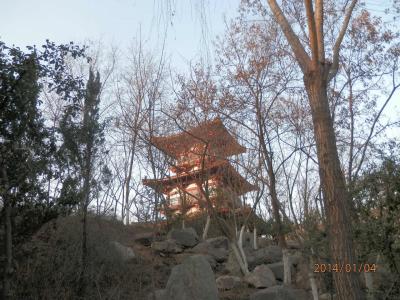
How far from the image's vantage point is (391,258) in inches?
256

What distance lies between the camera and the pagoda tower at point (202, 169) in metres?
11.3

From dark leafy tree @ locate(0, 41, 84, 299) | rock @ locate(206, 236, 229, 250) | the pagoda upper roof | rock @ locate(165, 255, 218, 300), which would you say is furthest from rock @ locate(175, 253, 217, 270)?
dark leafy tree @ locate(0, 41, 84, 299)

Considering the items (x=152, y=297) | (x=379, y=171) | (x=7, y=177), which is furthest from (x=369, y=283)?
(x=7, y=177)

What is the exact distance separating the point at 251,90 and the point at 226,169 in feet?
11.0

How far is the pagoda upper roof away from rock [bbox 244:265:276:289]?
3197mm

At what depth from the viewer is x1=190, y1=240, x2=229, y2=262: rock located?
1325cm

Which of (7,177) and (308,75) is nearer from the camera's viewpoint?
(308,75)

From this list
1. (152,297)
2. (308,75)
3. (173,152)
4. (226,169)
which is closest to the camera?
(308,75)

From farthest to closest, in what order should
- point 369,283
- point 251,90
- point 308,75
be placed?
point 251,90
point 369,283
point 308,75

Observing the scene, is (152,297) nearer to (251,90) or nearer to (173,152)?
(173,152)

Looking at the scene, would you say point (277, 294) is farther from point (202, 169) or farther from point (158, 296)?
point (202, 169)

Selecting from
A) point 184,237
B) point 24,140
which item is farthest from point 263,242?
point 24,140

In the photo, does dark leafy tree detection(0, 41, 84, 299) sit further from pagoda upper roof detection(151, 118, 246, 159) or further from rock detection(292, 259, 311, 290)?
rock detection(292, 259, 311, 290)

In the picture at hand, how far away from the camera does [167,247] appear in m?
13.6
